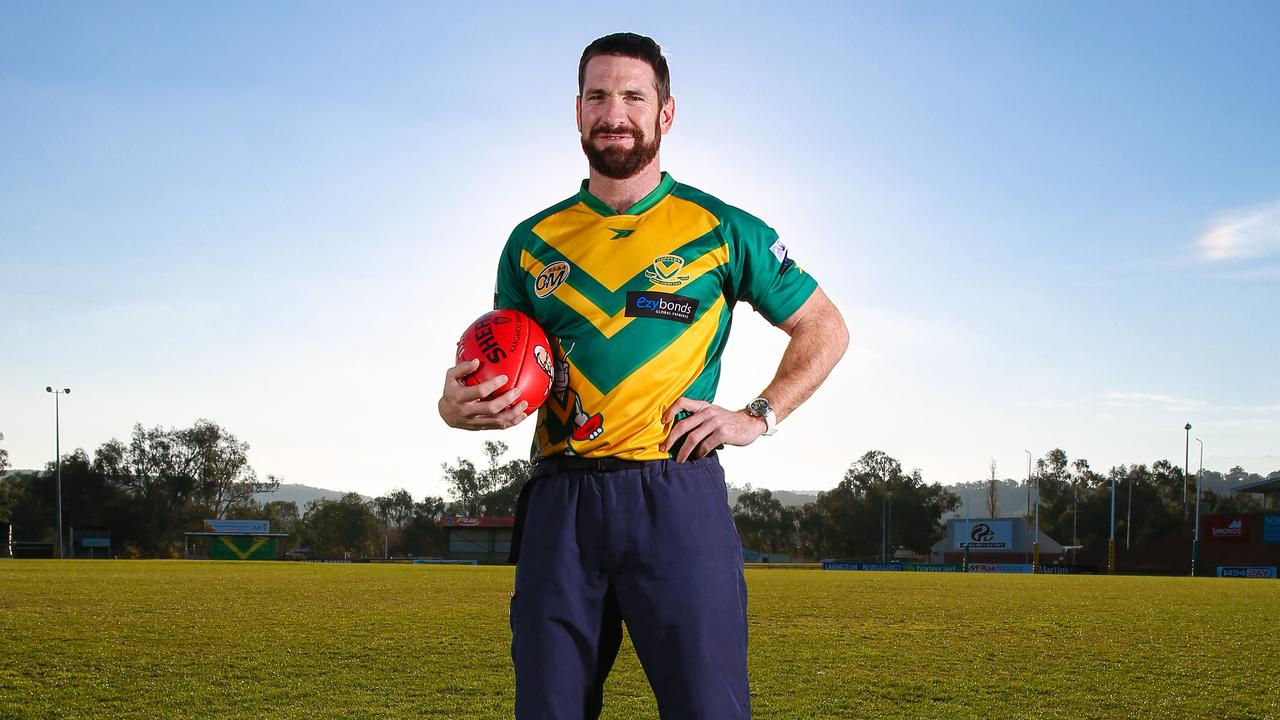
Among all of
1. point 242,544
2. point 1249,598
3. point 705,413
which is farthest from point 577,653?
point 242,544

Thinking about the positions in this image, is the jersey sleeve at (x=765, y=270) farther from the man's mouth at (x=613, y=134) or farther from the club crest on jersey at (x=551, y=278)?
the club crest on jersey at (x=551, y=278)

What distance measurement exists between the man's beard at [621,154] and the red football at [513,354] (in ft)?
1.67

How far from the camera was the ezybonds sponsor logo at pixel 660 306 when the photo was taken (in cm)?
299

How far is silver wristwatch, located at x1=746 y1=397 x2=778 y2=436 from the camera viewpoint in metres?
3.07

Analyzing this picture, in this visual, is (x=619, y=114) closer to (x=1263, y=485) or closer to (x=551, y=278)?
(x=551, y=278)

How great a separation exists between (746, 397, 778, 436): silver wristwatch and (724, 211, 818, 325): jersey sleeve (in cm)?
28

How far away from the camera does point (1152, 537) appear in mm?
85188

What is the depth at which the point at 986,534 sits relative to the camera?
7250cm

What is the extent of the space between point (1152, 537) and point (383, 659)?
288 ft

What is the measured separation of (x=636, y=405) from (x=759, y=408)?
1.31 ft

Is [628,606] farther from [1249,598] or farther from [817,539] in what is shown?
[817,539]

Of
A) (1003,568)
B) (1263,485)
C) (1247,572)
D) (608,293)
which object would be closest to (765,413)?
(608,293)

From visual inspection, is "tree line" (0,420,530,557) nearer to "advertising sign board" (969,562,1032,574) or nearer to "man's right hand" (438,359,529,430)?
"advertising sign board" (969,562,1032,574)

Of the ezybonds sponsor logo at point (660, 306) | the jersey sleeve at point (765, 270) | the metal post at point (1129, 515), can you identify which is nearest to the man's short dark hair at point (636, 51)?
the jersey sleeve at point (765, 270)
